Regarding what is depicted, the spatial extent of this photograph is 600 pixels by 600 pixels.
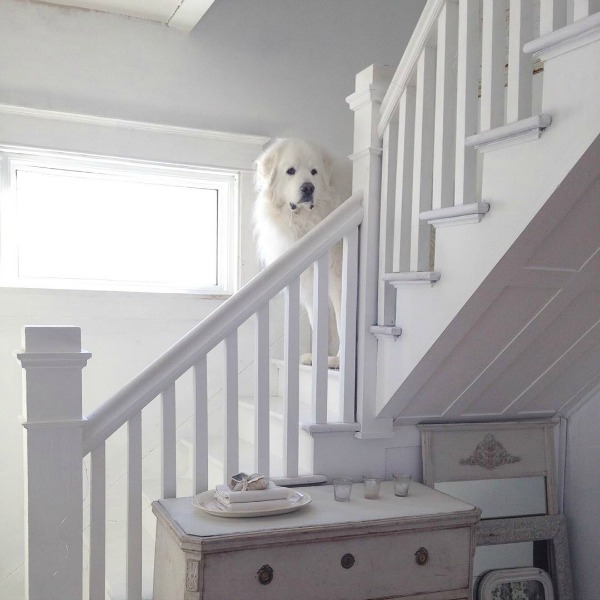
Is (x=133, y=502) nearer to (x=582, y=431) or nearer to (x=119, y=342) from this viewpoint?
(x=119, y=342)

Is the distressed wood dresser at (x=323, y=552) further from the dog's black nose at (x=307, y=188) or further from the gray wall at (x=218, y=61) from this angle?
the gray wall at (x=218, y=61)

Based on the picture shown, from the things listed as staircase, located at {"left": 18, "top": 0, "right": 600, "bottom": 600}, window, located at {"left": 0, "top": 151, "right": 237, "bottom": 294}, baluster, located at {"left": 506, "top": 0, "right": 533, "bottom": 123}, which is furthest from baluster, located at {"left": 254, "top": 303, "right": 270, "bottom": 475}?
window, located at {"left": 0, "top": 151, "right": 237, "bottom": 294}

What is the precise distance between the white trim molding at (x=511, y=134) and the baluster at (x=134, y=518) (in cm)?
119

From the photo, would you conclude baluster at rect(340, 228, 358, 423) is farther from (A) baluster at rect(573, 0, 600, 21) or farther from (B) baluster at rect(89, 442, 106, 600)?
(A) baluster at rect(573, 0, 600, 21)

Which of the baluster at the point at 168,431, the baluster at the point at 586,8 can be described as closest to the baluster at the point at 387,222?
the baluster at the point at 168,431

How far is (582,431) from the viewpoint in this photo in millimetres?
2615

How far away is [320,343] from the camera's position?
7.54 ft

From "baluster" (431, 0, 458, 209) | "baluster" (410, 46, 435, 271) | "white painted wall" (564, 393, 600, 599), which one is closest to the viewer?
"baluster" (431, 0, 458, 209)

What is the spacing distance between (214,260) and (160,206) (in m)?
0.35

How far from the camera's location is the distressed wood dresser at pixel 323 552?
1786 millimetres

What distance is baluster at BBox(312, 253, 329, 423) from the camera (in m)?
2.29

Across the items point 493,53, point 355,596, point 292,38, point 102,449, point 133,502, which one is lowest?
point 355,596

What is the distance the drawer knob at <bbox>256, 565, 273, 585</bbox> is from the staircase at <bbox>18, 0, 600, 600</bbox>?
1.32ft

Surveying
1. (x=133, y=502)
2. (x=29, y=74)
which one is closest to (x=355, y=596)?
(x=133, y=502)
